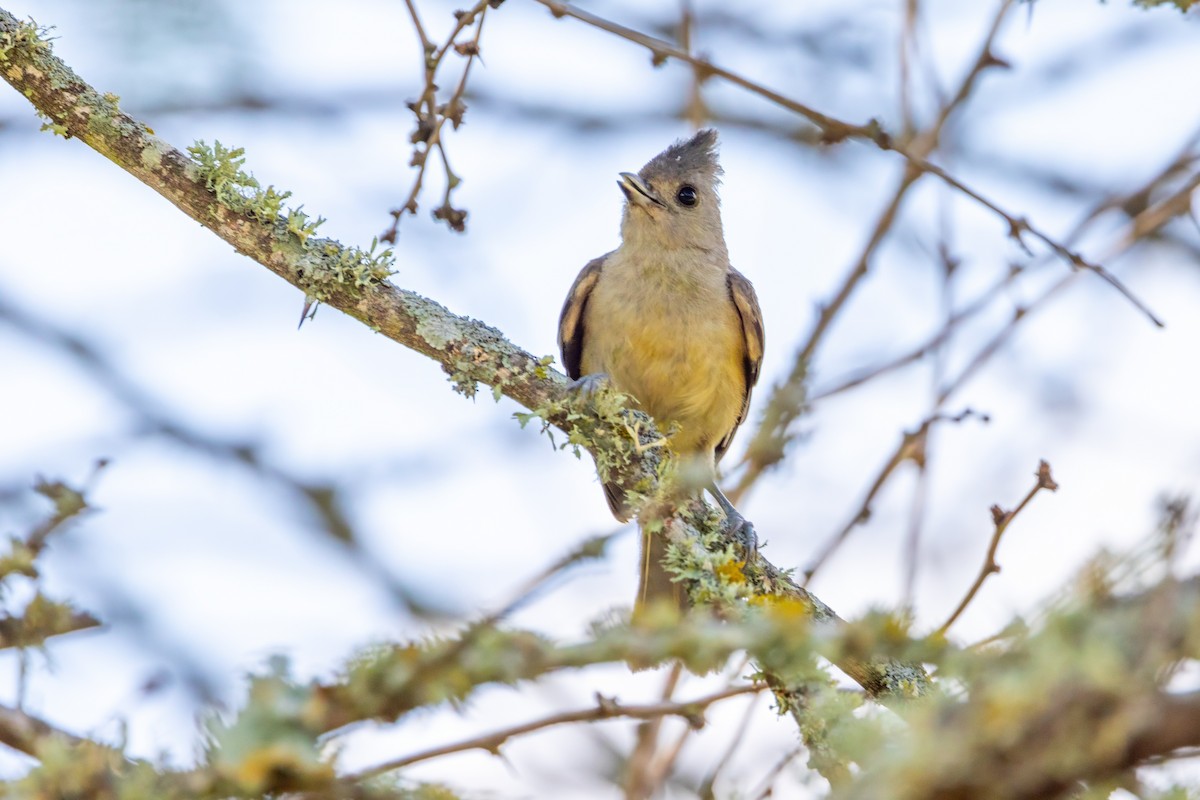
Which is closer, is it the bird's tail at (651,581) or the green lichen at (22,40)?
the green lichen at (22,40)

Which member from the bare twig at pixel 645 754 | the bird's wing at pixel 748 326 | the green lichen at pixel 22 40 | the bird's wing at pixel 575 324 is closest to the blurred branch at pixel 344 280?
the green lichen at pixel 22 40

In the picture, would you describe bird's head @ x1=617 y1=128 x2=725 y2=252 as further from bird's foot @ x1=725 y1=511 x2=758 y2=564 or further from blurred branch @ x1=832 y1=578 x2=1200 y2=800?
Answer: blurred branch @ x1=832 y1=578 x2=1200 y2=800

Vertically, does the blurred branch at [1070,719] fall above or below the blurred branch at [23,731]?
below

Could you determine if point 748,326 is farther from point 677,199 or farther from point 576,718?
point 576,718

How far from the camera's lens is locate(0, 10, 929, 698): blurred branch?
3168 millimetres

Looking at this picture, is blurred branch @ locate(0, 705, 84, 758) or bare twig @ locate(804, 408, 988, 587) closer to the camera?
blurred branch @ locate(0, 705, 84, 758)

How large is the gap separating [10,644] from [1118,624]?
1817mm

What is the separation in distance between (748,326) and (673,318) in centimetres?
44

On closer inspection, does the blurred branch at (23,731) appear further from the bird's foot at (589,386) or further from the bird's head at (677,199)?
the bird's head at (677,199)

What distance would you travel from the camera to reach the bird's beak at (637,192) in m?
5.63

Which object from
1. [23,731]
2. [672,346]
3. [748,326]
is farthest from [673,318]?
[23,731]

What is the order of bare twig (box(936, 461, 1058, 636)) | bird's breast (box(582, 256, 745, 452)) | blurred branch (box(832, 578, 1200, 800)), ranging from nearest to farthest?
blurred branch (box(832, 578, 1200, 800)) < bare twig (box(936, 461, 1058, 636)) < bird's breast (box(582, 256, 745, 452))

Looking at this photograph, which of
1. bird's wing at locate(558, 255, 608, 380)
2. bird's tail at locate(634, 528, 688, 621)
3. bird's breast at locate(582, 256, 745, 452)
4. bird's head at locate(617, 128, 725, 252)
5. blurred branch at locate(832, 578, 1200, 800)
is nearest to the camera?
blurred branch at locate(832, 578, 1200, 800)

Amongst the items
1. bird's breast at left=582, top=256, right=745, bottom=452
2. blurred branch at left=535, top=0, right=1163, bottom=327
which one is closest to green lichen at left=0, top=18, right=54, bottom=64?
blurred branch at left=535, top=0, right=1163, bottom=327
